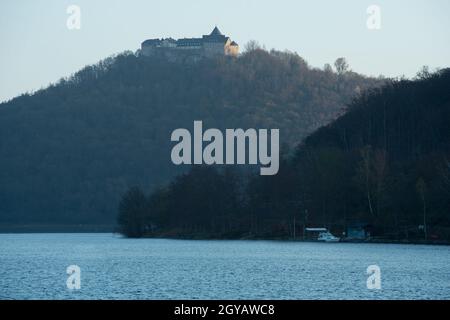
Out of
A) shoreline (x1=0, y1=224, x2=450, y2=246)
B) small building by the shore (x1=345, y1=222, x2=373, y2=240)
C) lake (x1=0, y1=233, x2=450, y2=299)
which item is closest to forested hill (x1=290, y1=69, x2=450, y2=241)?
small building by the shore (x1=345, y1=222, x2=373, y2=240)

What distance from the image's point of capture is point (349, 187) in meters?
104

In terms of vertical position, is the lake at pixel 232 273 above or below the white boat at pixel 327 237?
below

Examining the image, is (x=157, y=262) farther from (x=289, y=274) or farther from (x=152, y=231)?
(x=152, y=231)

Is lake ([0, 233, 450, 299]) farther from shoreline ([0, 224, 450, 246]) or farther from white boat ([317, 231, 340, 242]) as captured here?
white boat ([317, 231, 340, 242])

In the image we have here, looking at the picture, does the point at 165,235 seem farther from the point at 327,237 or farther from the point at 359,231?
the point at 359,231

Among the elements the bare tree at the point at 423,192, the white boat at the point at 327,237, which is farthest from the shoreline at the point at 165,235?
the bare tree at the point at 423,192

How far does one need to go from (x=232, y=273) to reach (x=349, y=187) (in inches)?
1870

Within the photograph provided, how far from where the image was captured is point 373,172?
100250 millimetres

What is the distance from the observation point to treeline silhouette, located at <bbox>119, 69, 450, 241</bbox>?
97.1m

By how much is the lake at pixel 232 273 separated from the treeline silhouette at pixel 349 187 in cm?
1166

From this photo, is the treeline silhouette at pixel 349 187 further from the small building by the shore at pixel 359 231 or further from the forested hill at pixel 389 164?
the small building by the shore at pixel 359 231

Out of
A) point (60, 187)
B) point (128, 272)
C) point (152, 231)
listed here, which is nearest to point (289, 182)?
point (152, 231)

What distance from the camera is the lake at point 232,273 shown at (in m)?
46.5
